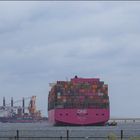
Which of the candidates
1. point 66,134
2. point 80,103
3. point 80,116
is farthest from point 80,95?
point 66,134

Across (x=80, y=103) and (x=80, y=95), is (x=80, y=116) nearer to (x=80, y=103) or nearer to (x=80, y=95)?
(x=80, y=103)

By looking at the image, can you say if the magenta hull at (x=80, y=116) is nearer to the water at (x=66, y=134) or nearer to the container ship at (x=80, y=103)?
the container ship at (x=80, y=103)

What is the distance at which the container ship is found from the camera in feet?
408

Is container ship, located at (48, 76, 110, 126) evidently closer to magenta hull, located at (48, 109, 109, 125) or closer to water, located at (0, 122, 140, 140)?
magenta hull, located at (48, 109, 109, 125)

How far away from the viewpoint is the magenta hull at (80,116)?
4872 inches

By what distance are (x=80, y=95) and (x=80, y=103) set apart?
6.32ft

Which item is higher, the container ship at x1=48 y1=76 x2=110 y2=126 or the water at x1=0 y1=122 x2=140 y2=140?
the container ship at x1=48 y1=76 x2=110 y2=126

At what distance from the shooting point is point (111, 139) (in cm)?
2931

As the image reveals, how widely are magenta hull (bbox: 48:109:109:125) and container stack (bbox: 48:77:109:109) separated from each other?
1.15 meters

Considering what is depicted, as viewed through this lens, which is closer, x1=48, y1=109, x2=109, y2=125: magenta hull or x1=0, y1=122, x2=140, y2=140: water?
x1=0, y1=122, x2=140, y2=140: water

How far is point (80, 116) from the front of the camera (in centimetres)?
12506

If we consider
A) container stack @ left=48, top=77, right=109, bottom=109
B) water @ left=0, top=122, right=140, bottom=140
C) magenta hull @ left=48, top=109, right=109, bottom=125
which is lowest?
water @ left=0, top=122, right=140, bottom=140

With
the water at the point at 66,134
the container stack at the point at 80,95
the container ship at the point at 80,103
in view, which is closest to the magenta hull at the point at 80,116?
the container ship at the point at 80,103

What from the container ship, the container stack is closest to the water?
the container ship
